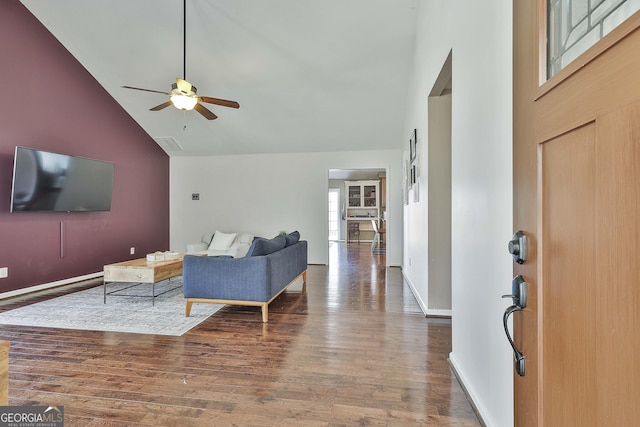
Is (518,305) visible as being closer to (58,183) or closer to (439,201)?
(439,201)

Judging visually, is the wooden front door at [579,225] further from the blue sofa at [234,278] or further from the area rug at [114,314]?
the area rug at [114,314]

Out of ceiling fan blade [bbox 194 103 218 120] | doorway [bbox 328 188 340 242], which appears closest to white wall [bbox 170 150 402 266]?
ceiling fan blade [bbox 194 103 218 120]

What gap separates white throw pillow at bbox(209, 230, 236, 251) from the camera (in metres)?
6.18

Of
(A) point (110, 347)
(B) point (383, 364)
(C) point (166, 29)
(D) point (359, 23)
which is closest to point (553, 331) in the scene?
(B) point (383, 364)

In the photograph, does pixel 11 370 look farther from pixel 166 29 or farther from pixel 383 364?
pixel 166 29

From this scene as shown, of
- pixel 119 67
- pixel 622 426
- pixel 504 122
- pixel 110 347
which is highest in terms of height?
pixel 119 67

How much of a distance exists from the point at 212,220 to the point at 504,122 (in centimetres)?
669

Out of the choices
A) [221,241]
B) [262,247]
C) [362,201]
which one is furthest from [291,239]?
[362,201]

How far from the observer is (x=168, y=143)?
6672 mm

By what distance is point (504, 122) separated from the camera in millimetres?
1345

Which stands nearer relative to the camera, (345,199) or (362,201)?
(362,201)

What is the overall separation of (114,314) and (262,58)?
3.83 metres

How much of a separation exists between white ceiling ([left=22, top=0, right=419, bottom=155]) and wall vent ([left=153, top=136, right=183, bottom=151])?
12.5 inches

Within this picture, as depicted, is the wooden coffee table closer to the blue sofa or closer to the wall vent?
the blue sofa
